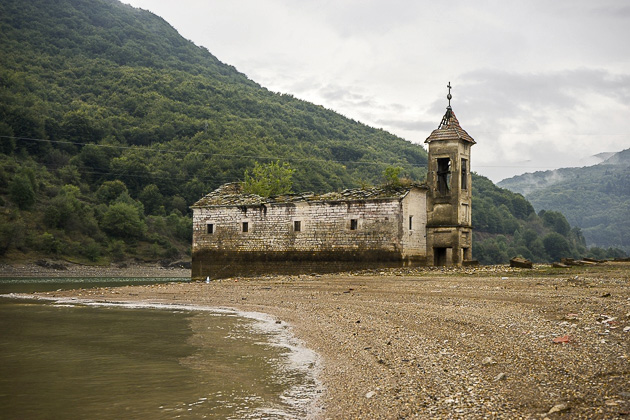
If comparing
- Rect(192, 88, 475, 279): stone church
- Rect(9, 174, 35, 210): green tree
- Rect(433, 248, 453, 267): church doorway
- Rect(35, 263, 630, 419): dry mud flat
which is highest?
Rect(9, 174, 35, 210): green tree

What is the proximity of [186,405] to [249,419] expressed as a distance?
112 centimetres

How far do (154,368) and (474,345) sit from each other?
5.51 meters

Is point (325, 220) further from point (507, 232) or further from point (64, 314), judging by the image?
point (507, 232)

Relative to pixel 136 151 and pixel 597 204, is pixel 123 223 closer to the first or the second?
pixel 136 151

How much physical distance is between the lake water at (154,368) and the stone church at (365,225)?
1509 centimetres

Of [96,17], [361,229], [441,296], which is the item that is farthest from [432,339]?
[96,17]

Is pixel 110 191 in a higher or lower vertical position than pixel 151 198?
higher

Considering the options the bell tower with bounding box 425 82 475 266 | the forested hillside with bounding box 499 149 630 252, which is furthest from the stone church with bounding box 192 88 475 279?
the forested hillside with bounding box 499 149 630 252

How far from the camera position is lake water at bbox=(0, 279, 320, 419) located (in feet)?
26.4

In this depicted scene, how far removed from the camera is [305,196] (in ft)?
116

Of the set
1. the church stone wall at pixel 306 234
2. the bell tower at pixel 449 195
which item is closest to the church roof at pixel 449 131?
the bell tower at pixel 449 195

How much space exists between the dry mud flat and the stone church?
31.2ft

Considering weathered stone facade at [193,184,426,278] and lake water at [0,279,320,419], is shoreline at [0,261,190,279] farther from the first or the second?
lake water at [0,279,320,419]

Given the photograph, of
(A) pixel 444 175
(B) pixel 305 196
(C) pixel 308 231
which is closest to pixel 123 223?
(B) pixel 305 196
